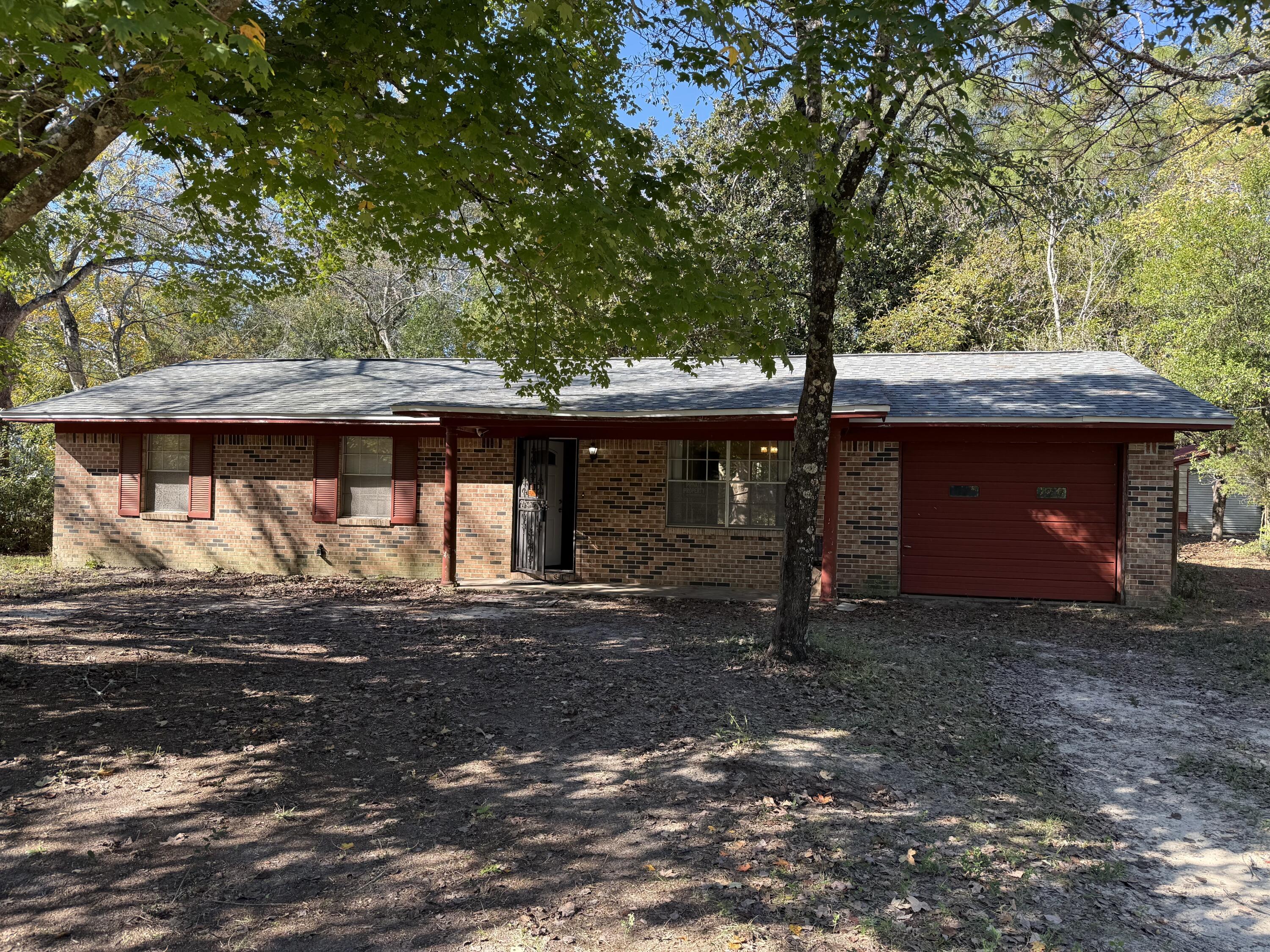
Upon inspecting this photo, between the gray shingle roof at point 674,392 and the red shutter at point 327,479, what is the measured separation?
2.21ft

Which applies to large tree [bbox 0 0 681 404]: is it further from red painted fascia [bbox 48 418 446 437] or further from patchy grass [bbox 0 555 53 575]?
patchy grass [bbox 0 555 53 575]

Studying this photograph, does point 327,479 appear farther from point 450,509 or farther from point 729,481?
point 729,481

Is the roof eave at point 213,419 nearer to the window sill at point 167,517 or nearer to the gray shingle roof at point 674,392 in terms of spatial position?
the gray shingle roof at point 674,392

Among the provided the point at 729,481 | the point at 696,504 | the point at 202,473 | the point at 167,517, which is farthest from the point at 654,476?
the point at 167,517

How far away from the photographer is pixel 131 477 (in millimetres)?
14281

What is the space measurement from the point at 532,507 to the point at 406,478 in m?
2.16

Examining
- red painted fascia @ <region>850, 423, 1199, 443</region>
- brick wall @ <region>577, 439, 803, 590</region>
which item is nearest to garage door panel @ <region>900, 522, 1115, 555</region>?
red painted fascia @ <region>850, 423, 1199, 443</region>

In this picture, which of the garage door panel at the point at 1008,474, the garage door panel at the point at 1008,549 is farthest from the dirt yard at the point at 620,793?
the garage door panel at the point at 1008,474

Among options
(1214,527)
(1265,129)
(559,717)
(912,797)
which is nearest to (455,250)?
(559,717)

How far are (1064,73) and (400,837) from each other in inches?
304

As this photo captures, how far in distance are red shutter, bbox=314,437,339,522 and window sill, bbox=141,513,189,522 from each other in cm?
247

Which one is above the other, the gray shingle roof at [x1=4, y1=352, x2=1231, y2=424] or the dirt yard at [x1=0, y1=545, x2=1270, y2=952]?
the gray shingle roof at [x1=4, y1=352, x2=1231, y2=424]

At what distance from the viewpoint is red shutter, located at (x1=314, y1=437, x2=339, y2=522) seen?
1355 cm

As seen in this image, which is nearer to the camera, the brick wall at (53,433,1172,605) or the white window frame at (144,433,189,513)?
the brick wall at (53,433,1172,605)
